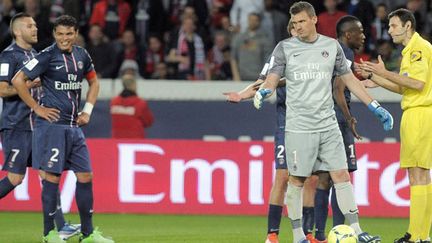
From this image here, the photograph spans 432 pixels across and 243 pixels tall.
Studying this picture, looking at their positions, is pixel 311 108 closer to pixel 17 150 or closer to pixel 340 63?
pixel 340 63

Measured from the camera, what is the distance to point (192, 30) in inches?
789

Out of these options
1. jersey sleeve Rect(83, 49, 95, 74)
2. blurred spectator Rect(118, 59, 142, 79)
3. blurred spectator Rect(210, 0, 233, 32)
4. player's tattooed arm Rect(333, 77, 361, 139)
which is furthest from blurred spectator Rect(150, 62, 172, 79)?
player's tattooed arm Rect(333, 77, 361, 139)

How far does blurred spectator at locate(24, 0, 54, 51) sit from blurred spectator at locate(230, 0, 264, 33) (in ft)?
10.3

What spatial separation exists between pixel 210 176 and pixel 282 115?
480cm

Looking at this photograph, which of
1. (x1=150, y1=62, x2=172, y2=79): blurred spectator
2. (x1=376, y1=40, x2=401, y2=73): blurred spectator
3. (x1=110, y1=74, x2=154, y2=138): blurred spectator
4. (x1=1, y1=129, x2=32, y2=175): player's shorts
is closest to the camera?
(x1=1, y1=129, x2=32, y2=175): player's shorts

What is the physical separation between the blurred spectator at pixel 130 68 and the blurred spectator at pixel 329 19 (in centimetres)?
308

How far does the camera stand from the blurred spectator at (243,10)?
20469 millimetres

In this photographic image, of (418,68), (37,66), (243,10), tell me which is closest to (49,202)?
(37,66)

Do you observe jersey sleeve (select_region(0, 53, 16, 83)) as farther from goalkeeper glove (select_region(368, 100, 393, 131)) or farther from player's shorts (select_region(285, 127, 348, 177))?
goalkeeper glove (select_region(368, 100, 393, 131))

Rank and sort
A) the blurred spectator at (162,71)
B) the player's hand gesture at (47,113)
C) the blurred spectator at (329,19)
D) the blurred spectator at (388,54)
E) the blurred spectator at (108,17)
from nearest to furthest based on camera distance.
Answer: the player's hand gesture at (47,113), the blurred spectator at (388,54), the blurred spectator at (329,19), the blurred spectator at (162,71), the blurred spectator at (108,17)

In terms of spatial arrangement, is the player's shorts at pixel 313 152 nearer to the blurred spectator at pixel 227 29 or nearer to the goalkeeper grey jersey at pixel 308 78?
the goalkeeper grey jersey at pixel 308 78

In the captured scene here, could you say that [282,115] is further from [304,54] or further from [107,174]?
[107,174]

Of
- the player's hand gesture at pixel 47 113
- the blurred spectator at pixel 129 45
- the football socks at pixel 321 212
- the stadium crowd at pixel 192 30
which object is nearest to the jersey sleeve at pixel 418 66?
the football socks at pixel 321 212

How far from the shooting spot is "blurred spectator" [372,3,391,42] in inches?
805
